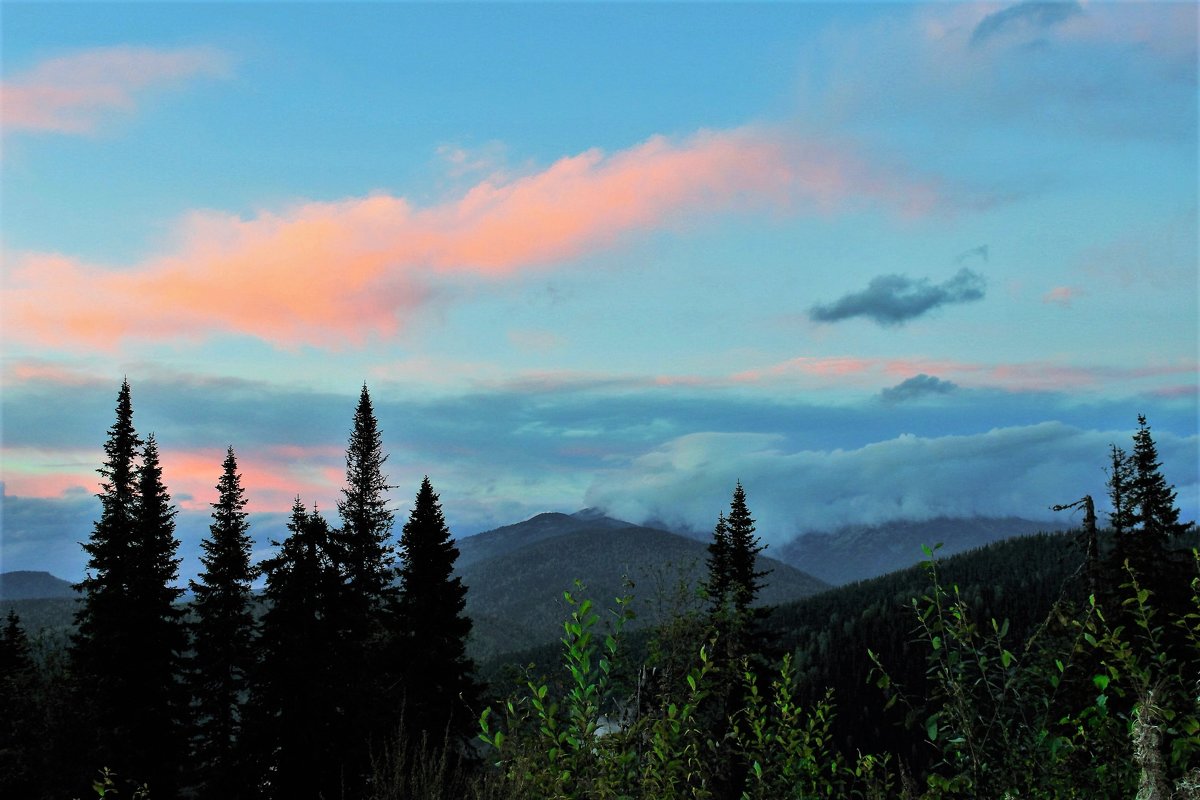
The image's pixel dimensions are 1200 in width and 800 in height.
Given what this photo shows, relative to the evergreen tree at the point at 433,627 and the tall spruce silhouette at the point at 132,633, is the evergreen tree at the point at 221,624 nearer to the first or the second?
the tall spruce silhouette at the point at 132,633

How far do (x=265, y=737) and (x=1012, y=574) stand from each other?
186130 millimetres

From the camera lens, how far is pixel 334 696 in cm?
2769

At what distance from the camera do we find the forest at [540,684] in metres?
5.79

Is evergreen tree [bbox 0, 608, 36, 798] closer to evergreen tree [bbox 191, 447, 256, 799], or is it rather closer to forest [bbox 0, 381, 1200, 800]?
forest [bbox 0, 381, 1200, 800]

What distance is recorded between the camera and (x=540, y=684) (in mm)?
6164

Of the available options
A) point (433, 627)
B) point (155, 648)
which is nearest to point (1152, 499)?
point (433, 627)

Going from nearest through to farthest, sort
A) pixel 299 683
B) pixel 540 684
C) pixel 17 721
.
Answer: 1. pixel 540 684
2. pixel 299 683
3. pixel 17 721

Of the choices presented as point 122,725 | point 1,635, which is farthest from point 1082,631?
point 1,635

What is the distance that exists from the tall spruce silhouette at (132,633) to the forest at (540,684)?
0.12 metres

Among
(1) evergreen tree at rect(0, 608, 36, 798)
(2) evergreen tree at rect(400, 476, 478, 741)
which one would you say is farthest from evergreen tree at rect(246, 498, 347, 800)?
(1) evergreen tree at rect(0, 608, 36, 798)

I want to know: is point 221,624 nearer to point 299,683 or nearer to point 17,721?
point 17,721

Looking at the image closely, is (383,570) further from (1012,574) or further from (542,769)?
(1012,574)

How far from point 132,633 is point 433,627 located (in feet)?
59.6

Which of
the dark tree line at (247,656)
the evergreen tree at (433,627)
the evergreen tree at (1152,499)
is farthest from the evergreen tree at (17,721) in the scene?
the evergreen tree at (1152,499)
